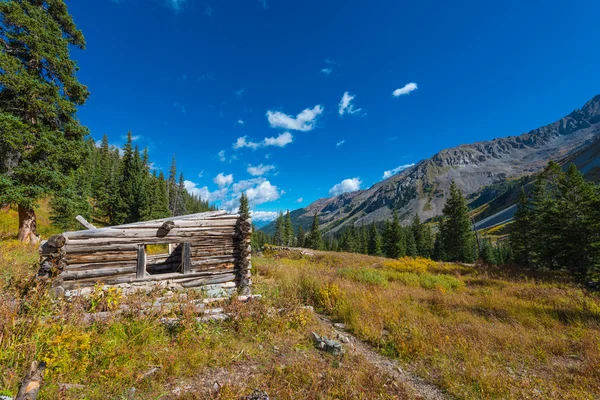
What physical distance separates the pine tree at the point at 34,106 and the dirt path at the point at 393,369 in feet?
56.1

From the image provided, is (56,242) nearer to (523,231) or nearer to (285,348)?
(285,348)

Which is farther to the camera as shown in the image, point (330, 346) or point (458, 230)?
point (458, 230)

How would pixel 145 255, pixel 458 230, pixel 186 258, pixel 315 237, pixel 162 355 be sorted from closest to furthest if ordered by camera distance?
pixel 162 355 < pixel 145 255 < pixel 186 258 < pixel 458 230 < pixel 315 237

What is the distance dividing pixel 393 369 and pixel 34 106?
19.8 metres

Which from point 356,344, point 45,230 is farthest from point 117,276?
point 45,230

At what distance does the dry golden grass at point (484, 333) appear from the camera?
174 inches

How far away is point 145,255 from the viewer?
812 cm

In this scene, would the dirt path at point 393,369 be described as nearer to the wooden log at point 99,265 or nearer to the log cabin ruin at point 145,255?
the log cabin ruin at point 145,255

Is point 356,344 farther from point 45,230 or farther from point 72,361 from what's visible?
point 45,230

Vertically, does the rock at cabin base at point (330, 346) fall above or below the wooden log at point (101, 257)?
below

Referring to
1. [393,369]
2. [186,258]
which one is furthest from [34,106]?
[393,369]

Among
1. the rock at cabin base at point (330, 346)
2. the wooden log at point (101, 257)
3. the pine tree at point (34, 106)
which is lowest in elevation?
the rock at cabin base at point (330, 346)

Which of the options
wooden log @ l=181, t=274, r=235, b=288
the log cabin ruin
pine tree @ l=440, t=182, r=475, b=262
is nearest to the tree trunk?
the log cabin ruin

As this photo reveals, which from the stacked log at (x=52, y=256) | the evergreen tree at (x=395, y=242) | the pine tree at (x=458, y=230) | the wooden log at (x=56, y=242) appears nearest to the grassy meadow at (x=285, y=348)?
the stacked log at (x=52, y=256)
